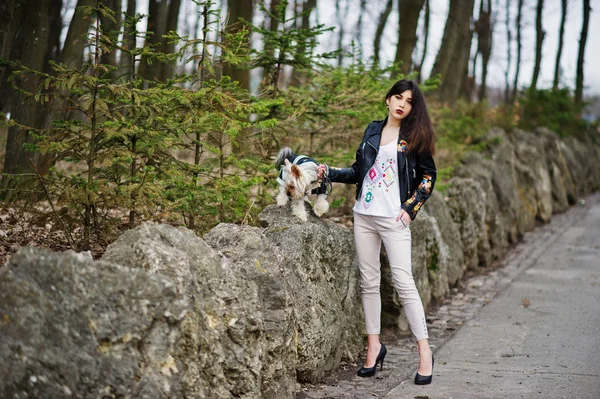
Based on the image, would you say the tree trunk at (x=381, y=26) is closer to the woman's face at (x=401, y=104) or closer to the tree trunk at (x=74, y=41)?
the tree trunk at (x=74, y=41)

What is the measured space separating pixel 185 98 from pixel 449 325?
383 centimetres

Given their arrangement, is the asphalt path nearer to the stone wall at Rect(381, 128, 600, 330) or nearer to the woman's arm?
the stone wall at Rect(381, 128, 600, 330)

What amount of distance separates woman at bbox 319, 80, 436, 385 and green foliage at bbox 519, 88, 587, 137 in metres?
15.7

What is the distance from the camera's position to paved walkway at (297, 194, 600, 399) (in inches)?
208

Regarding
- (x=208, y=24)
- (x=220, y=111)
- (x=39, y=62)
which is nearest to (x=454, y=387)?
(x=220, y=111)

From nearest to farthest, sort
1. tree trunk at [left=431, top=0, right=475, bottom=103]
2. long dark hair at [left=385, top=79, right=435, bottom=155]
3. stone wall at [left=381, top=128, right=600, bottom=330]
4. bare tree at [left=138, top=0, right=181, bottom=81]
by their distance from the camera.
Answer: long dark hair at [left=385, top=79, right=435, bottom=155]
stone wall at [left=381, top=128, right=600, bottom=330]
bare tree at [left=138, top=0, right=181, bottom=81]
tree trunk at [left=431, top=0, right=475, bottom=103]

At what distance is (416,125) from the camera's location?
555cm

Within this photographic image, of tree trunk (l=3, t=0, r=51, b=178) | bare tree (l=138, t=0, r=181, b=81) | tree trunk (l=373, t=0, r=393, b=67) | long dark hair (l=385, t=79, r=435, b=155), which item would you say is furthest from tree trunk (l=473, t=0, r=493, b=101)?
long dark hair (l=385, t=79, r=435, b=155)

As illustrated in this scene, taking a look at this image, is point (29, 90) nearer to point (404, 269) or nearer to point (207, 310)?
point (404, 269)

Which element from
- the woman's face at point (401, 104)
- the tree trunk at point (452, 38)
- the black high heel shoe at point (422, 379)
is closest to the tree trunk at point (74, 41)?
the woman's face at point (401, 104)

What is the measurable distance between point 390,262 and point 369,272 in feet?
0.65

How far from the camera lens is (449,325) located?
750cm

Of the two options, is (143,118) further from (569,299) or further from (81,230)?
(569,299)

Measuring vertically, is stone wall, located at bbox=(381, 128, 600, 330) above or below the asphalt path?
above
